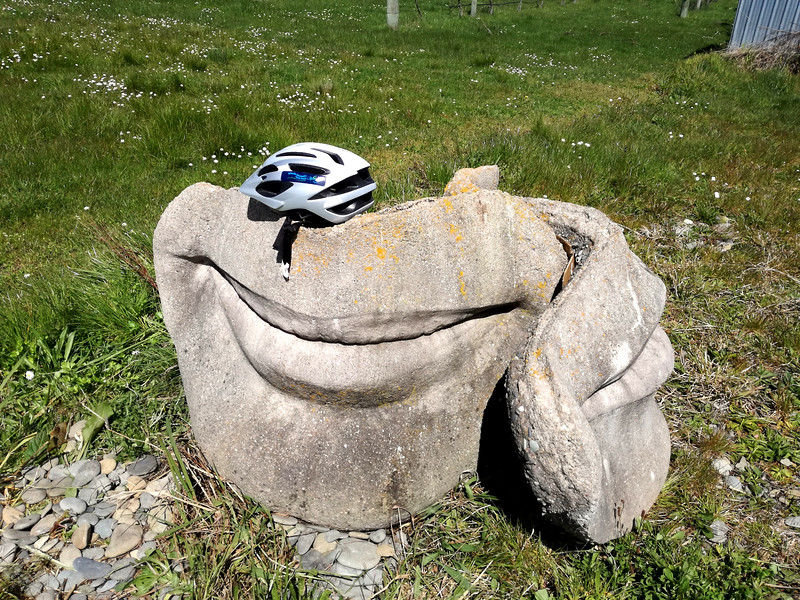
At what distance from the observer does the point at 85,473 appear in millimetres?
3184

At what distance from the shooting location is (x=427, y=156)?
7.28 metres

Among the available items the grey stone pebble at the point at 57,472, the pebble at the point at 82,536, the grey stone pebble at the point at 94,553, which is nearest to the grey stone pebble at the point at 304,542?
the grey stone pebble at the point at 94,553

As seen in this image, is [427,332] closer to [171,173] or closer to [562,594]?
[562,594]

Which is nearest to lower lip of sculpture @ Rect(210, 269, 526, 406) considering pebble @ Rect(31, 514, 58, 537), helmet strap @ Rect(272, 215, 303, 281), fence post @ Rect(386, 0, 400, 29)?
helmet strap @ Rect(272, 215, 303, 281)

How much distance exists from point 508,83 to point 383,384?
401 inches

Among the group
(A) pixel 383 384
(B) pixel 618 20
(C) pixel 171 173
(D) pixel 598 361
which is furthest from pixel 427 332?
(B) pixel 618 20

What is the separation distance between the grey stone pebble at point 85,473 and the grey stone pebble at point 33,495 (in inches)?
6.0

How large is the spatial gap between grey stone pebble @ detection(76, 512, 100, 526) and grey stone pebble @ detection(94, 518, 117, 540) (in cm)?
3

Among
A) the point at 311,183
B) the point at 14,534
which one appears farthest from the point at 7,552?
the point at 311,183

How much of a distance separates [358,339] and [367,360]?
11cm

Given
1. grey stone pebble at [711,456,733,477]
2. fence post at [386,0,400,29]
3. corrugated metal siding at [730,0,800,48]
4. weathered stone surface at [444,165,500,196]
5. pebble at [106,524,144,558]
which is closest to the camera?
pebble at [106,524,144,558]

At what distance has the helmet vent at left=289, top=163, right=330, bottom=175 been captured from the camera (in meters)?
2.32

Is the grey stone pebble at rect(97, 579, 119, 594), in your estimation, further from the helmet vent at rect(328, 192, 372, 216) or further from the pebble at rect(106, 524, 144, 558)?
the helmet vent at rect(328, 192, 372, 216)

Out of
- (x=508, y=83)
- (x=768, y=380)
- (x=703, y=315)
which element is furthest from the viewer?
(x=508, y=83)
